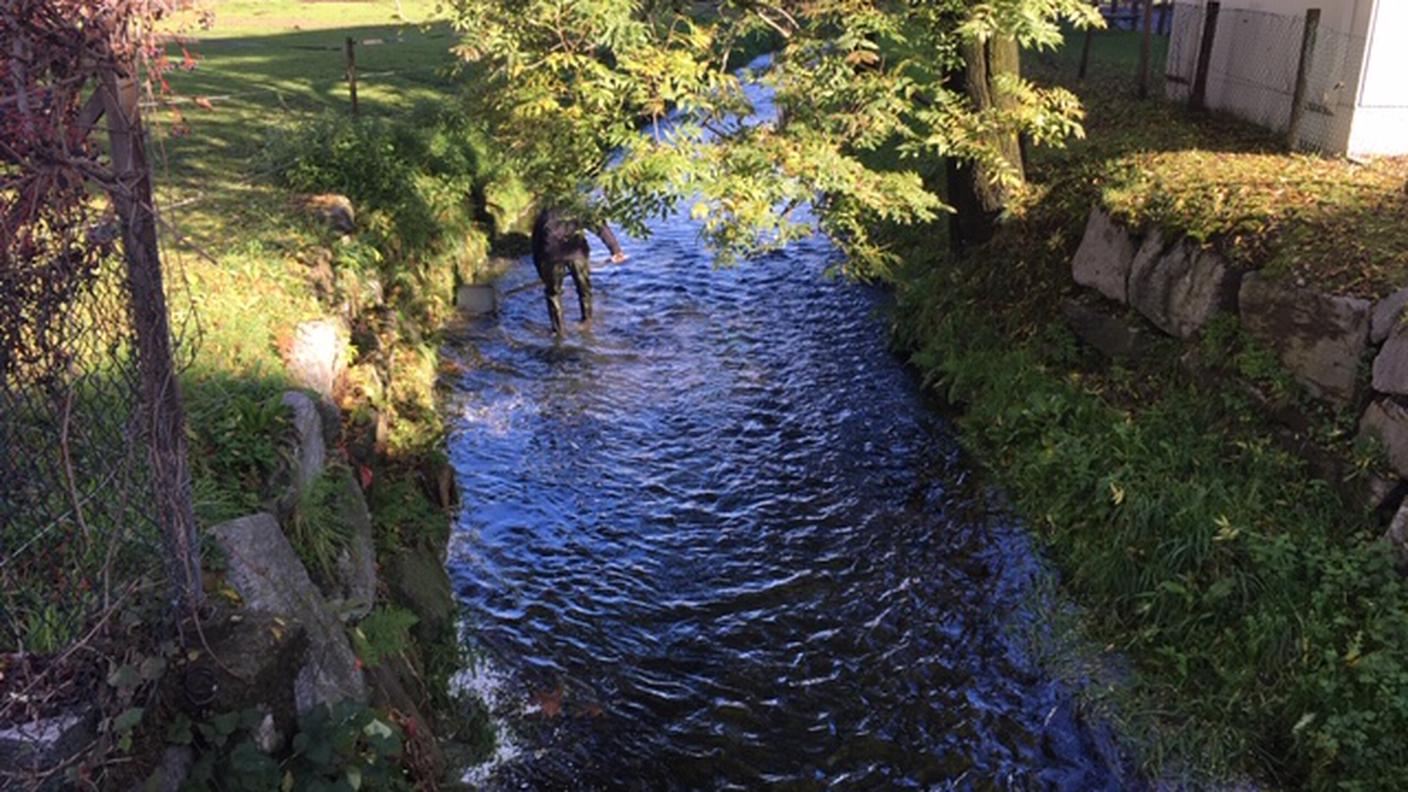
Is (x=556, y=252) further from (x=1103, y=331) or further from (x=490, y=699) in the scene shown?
(x=490, y=699)

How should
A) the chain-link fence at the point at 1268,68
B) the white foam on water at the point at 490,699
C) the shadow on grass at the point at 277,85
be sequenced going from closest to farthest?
the white foam on water at the point at 490,699 → the chain-link fence at the point at 1268,68 → the shadow on grass at the point at 277,85

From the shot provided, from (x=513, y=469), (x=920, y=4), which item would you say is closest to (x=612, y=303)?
(x=513, y=469)

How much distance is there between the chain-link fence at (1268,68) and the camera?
10.1 metres

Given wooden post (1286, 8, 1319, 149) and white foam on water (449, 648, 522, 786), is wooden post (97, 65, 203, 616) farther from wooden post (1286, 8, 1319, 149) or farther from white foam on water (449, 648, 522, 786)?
wooden post (1286, 8, 1319, 149)

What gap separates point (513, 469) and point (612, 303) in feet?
15.7

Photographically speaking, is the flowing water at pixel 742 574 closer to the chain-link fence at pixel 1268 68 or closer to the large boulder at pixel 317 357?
the large boulder at pixel 317 357

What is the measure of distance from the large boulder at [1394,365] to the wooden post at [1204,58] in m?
7.65

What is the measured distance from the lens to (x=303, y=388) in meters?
6.52

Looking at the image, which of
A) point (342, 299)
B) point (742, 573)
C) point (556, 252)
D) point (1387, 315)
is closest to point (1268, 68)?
point (1387, 315)

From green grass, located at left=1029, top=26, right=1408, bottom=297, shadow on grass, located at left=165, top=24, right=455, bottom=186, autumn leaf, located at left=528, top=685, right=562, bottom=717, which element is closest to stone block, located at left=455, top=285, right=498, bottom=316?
shadow on grass, located at left=165, top=24, right=455, bottom=186

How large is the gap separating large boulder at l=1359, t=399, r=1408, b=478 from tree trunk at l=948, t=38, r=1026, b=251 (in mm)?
4458

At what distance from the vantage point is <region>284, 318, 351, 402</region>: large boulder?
22.2 feet

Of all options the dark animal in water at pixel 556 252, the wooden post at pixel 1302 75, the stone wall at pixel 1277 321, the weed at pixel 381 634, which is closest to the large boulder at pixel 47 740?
the weed at pixel 381 634

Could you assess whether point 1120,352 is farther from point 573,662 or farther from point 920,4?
point 573,662
